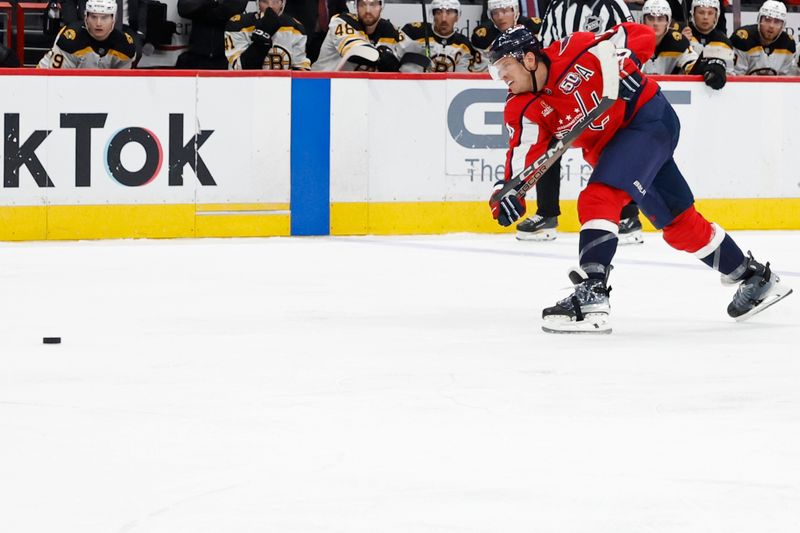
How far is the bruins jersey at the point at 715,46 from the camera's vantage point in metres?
8.08

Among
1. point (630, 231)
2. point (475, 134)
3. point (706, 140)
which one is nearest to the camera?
point (630, 231)

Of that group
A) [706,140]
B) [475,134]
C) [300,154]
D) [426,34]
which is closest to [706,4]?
[706,140]

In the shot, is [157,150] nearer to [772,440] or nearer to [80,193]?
[80,193]

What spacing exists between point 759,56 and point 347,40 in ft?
8.67

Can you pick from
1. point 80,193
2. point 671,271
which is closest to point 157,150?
point 80,193

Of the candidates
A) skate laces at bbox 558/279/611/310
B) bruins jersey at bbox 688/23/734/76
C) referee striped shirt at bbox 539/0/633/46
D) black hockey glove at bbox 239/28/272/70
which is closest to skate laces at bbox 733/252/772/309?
skate laces at bbox 558/279/611/310

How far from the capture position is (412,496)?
2.12m

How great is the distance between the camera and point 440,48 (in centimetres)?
838

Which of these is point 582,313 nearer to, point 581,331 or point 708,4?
point 581,331

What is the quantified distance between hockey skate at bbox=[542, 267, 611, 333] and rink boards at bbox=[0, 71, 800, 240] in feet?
11.2

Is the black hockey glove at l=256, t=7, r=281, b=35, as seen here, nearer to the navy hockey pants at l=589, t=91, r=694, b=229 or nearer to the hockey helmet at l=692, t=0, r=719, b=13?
the hockey helmet at l=692, t=0, r=719, b=13

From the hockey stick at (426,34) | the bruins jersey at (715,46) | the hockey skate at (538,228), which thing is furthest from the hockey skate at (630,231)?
the hockey stick at (426,34)

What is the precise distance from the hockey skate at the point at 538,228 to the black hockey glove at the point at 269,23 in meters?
1.92

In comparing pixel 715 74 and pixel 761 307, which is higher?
pixel 715 74
